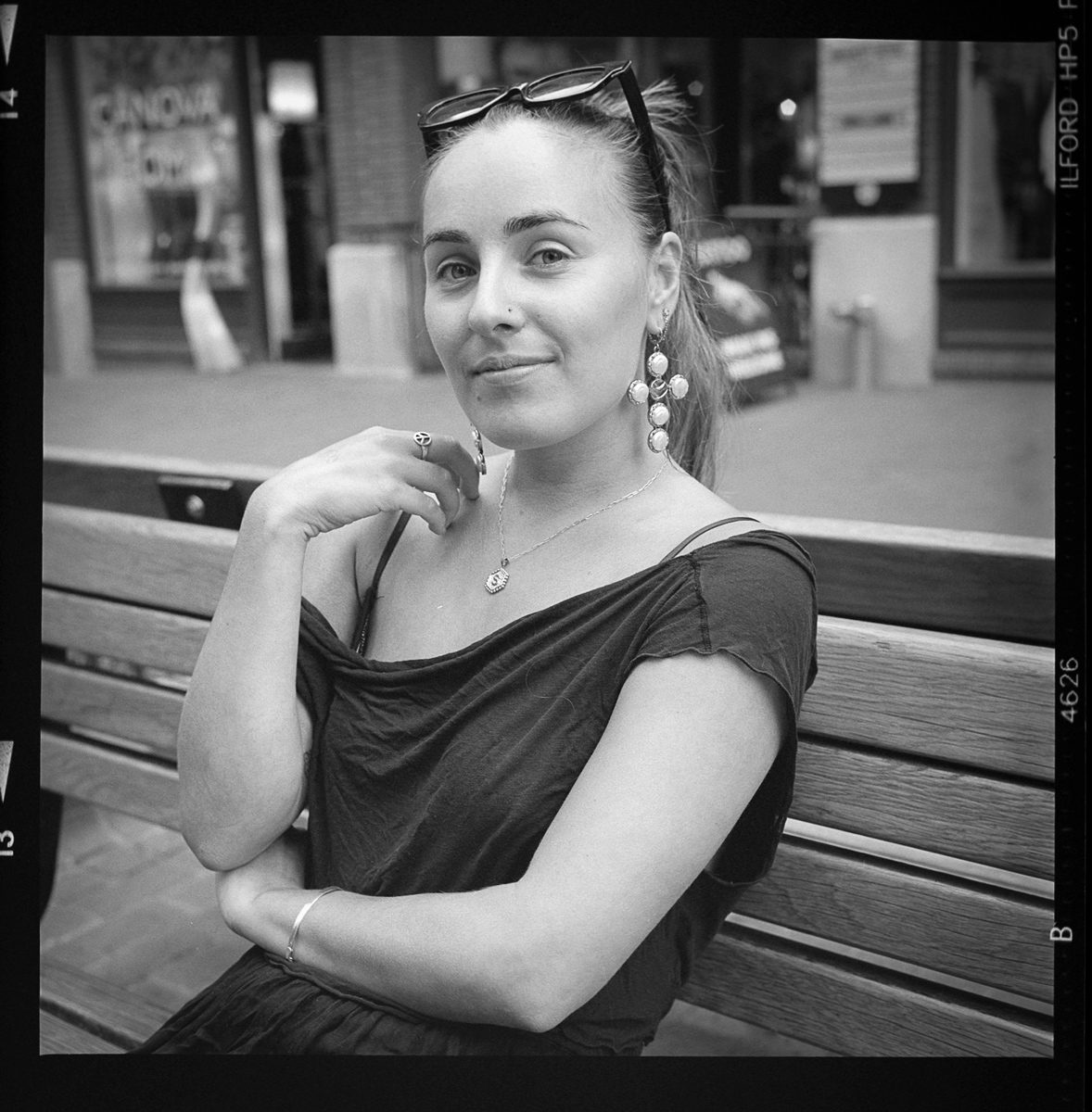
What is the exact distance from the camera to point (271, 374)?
8.02 metres

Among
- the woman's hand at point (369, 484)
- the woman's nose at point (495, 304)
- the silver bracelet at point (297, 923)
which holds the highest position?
the woman's nose at point (495, 304)

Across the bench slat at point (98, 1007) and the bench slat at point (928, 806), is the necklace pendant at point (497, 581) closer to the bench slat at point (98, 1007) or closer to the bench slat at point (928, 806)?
the bench slat at point (928, 806)

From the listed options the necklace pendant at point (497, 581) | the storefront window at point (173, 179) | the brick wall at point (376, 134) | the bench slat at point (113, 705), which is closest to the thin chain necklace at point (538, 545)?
the necklace pendant at point (497, 581)

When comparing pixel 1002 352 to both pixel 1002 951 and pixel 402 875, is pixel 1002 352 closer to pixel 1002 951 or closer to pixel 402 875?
pixel 1002 951

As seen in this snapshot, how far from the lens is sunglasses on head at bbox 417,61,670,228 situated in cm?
154

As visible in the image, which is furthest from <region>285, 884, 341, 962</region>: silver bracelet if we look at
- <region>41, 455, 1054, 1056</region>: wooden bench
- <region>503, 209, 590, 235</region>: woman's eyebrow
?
<region>503, 209, 590, 235</region>: woman's eyebrow

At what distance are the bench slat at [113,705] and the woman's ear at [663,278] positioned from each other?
47.3 inches

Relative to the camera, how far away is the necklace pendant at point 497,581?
5.50 feet

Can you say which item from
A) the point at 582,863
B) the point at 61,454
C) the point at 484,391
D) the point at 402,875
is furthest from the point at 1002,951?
the point at 61,454

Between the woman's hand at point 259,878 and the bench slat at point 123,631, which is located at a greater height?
the bench slat at point 123,631

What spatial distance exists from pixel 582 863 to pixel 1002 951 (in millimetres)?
672

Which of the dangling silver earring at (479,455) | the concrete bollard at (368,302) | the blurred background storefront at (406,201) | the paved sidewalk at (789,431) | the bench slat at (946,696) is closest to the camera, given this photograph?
the bench slat at (946,696)

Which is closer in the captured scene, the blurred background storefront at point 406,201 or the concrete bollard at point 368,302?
the blurred background storefront at point 406,201

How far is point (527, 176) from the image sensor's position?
1.52 m
